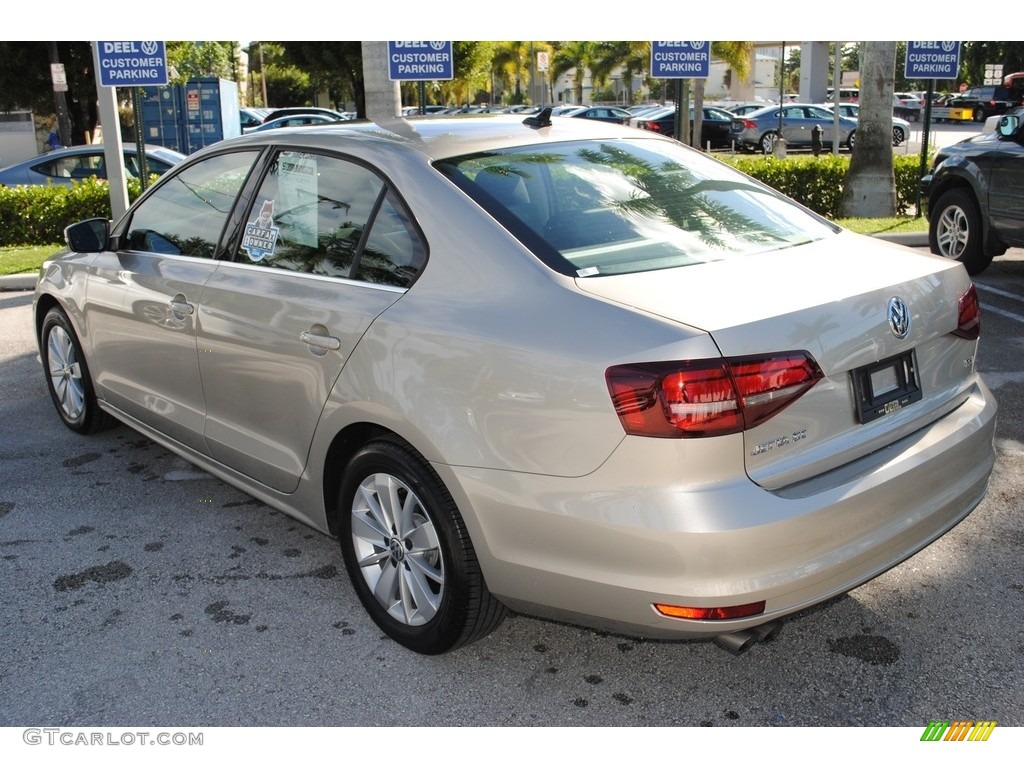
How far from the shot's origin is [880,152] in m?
13.4

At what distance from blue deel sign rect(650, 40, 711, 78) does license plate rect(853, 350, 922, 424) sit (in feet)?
31.0

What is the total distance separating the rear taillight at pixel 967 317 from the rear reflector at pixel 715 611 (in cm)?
125

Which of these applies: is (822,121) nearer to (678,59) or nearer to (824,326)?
(678,59)

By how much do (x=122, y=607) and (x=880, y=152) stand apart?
39.8 ft

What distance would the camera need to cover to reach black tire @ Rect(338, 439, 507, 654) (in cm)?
311

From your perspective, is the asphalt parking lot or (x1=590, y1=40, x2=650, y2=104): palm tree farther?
(x1=590, y1=40, x2=650, y2=104): palm tree

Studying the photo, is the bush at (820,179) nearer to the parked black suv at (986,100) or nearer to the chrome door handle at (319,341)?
the chrome door handle at (319,341)

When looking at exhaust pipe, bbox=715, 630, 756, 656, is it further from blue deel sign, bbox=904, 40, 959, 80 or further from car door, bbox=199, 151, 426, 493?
blue deel sign, bbox=904, 40, 959, 80

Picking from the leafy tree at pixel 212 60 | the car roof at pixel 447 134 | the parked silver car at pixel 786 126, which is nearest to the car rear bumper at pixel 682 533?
the car roof at pixel 447 134

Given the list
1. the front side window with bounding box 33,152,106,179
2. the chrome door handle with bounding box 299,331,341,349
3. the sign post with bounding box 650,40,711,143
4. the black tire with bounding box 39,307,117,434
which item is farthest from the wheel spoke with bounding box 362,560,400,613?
the front side window with bounding box 33,152,106,179

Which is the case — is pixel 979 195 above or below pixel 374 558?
above

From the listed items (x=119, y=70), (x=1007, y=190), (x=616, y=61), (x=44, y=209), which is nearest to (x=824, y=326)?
(x=1007, y=190)

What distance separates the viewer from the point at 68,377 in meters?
5.66

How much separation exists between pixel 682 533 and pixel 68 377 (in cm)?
421
